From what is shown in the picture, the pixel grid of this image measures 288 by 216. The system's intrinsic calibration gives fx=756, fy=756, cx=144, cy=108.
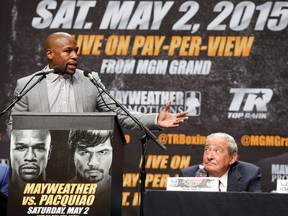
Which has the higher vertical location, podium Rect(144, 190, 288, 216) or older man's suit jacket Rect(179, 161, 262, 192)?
older man's suit jacket Rect(179, 161, 262, 192)

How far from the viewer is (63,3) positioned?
6.91 m

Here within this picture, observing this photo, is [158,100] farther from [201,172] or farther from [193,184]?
[193,184]

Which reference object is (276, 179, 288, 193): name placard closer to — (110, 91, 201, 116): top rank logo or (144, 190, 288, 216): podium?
(144, 190, 288, 216): podium

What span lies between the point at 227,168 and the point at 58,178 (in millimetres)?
1871

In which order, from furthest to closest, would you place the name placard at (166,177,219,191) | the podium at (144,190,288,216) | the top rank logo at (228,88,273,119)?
1. the top rank logo at (228,88,273,119)
2. the name placard at (166,177,219,191)
3. the podium at (144,190,288,216)

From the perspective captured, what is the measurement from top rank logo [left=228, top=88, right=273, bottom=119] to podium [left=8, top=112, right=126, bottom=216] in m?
3.19

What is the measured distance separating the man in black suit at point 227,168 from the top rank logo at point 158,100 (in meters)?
1.47

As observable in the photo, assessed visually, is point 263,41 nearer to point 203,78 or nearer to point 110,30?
point 203,78

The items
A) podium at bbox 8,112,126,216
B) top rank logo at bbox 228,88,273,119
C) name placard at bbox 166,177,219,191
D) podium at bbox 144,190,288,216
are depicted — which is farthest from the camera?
top rank logo at bbox 228,88,273,119

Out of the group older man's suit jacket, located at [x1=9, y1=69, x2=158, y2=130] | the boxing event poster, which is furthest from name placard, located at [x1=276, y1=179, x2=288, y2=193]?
the boxing event poster

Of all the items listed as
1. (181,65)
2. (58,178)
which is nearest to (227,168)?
(181,65)

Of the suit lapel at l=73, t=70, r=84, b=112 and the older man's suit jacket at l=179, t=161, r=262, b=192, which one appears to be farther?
the older man's suit jacket at l=179, t=161, r=262, b=192

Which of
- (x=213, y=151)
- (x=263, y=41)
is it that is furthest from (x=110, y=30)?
(x=213, y=151)

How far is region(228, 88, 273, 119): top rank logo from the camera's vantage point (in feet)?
22.0
